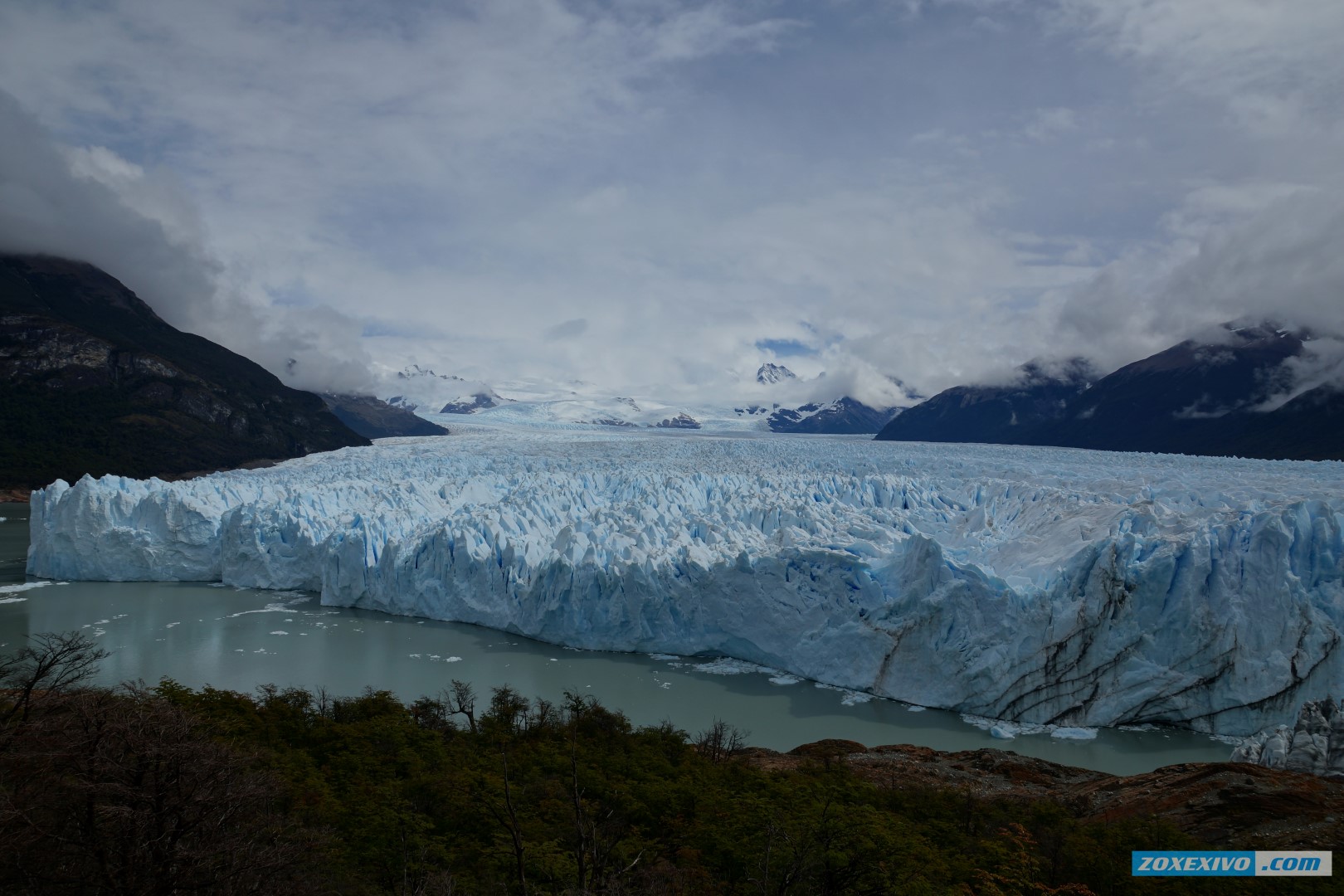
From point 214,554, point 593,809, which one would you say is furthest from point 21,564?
point 593,809

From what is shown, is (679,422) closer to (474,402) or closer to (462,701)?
(474,402)

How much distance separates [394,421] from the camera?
86.6 m

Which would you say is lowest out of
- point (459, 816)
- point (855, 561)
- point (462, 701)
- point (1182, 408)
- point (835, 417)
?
point (462, 701)

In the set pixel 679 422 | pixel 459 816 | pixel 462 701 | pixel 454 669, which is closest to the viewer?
pixel 459 816

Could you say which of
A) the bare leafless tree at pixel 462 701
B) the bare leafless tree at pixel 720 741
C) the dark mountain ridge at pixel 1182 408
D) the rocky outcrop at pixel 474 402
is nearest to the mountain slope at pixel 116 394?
the bare leafless tree at pixel 462 701

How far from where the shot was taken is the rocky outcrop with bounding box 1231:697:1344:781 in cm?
789

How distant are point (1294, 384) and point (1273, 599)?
4605cm

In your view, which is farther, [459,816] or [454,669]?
[454,669]

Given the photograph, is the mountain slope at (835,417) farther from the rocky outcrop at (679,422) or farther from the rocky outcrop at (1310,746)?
the rocky outcrop at (1310,746)

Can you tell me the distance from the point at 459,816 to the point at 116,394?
159 feet

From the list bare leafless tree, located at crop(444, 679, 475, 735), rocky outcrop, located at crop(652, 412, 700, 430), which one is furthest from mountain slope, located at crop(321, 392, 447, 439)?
bare leafless tree, located at crop(444, 679, 475, 735)

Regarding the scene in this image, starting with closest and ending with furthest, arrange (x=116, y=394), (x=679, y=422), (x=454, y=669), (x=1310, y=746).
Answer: (x=1310, y=746) → (x=454, y=669) → (x=116, y=394) → (x=679, y=422)

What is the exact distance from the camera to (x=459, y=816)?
691 centimetres

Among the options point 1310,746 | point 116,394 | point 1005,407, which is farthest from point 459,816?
point 1005,407
